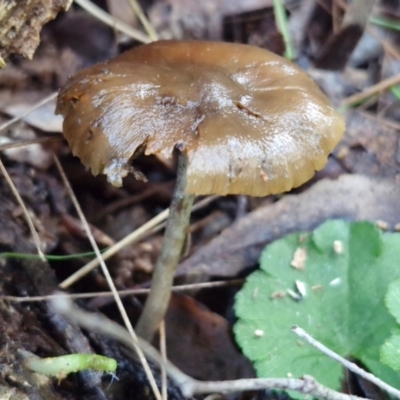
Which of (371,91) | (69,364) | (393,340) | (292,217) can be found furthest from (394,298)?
(371,91)

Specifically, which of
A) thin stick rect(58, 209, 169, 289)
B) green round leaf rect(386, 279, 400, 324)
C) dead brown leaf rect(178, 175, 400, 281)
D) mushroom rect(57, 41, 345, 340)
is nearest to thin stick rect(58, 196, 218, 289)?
thin stick rect(58, 209, 169, 289)

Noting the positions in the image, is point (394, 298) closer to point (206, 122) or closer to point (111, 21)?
point (206, 122)

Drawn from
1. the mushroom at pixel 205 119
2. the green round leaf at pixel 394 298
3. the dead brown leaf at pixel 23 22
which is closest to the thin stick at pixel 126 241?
the mushroom at pixel 205 119

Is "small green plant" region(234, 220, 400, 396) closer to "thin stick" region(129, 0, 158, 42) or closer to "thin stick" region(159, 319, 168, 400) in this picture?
"thin stick" region(159, 319, 168, 400)

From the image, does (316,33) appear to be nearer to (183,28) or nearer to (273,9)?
(273,9)

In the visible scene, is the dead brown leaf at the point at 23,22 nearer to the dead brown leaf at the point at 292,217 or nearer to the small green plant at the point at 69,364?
the small green plant at the point at 69,364

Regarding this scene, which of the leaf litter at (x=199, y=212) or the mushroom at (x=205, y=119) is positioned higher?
the mushroom at (x=205, y=119)
